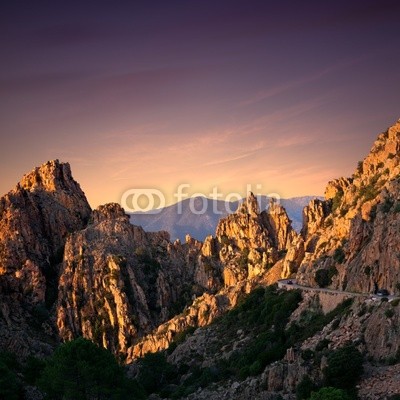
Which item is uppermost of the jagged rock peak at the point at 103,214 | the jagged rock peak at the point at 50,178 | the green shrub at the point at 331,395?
the jagged rock peak at the point at 50,178

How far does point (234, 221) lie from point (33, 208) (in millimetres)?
64990

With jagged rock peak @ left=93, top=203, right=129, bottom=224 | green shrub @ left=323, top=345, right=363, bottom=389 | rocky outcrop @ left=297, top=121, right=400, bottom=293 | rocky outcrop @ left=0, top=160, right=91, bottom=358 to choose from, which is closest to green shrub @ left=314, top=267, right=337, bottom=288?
rocky outcrop @ left=297, top=121, right=400, bottom=293

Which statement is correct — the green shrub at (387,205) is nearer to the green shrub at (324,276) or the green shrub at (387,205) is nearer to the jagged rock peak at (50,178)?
the green shrub at (324,276)

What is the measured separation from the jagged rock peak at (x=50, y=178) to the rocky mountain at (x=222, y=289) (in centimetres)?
47

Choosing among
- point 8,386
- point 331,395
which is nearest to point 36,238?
point 8,386

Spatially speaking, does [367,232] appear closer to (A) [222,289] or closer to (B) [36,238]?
(A) [222,289]

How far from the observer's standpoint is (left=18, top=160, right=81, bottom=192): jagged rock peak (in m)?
196

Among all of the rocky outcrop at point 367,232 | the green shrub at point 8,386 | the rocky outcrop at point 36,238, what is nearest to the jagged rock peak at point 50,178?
the rocky outcrop at point 36,238

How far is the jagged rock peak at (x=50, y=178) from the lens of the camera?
196 m

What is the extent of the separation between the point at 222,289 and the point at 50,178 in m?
74.7

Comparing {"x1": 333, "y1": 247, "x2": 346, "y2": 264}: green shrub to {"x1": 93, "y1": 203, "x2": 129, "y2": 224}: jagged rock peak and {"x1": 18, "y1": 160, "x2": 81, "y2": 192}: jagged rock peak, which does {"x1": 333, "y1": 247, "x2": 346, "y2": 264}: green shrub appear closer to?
{"x1": 93, "y1": 203, "x2": 129, "y2": 224}: jagged rock peak

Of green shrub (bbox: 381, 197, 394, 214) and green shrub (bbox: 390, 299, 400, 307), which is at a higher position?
green shrub (bbox: 381, 197, 394, 214)

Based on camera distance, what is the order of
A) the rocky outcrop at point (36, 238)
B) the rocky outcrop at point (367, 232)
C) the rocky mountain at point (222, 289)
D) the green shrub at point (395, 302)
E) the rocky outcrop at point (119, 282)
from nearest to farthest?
the green shrub at point (395, 302) < the rocky mountain at point (222, 289) < the rocky outcrop at point (367, 232) < the rocky outcrop at point (36, 238) < the rocky outcrop at point (119, 282)

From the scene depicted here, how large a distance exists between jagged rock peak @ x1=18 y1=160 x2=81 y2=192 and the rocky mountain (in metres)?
0.47
